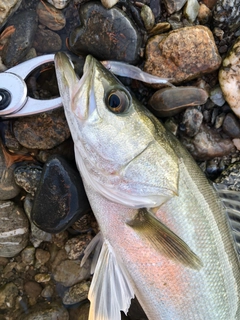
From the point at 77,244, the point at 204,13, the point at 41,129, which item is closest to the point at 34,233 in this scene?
the point at 77,244

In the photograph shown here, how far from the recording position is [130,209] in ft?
7.36

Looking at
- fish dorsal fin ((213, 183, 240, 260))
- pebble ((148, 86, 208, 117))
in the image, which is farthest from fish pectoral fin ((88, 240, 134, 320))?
pebble ((148, 86, 208, 117))

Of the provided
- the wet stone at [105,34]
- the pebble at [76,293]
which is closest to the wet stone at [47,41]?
the wet stone at [105,34]

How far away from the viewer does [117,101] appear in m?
2.09

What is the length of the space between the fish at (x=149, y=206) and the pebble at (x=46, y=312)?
81 cm

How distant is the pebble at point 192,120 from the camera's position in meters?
2.57

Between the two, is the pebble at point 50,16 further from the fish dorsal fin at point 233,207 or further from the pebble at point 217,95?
the fish dorsal fin at point 233,207

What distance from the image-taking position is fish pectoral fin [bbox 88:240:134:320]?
2443 millimetres

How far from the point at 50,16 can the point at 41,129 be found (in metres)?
0.82

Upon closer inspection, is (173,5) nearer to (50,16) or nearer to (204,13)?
(204,13)

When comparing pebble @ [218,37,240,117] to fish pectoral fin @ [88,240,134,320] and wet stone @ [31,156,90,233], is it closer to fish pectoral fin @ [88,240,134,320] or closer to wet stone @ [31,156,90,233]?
wet stone @ [31,156,90,233]

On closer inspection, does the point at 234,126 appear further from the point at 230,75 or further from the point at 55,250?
the point at 55,250

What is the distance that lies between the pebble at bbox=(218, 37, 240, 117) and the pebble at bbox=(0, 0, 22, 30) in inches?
61.4

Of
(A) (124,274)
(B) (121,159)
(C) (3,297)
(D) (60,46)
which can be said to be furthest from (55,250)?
(D) (60,46)
